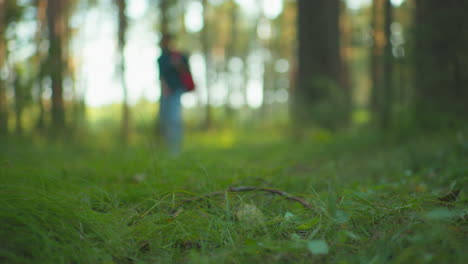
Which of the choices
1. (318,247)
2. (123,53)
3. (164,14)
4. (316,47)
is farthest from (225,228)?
(123,53)

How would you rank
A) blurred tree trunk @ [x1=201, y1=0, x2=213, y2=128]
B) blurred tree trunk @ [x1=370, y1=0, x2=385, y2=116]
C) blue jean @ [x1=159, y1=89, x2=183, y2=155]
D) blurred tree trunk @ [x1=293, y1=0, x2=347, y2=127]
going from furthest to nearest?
blurred tree trunk @ [x1=201, y1=0, x2=213, y2=128] < blurred tree trunk @ [x1=293, y1=0, x2=347, y2=127] < blue jean @ [x1=159, y1=89, x2=183, y2=155] < blurred tree trunk @ [x1=370, y1=0, x2=385, y2=116]

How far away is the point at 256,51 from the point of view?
1251 inches

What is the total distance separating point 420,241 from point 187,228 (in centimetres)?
81

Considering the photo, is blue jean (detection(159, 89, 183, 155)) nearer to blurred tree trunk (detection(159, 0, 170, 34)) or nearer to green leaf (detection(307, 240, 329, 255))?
blurred tree trunk (detection(159, 0, 170, 34))

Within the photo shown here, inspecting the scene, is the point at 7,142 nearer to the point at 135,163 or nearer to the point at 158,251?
the point at 135,163

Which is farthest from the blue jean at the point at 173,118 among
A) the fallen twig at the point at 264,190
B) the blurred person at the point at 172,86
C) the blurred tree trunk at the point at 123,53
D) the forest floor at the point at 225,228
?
the fallen twig at the point at 264,190

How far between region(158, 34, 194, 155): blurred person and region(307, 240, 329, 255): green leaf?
4.51 meters

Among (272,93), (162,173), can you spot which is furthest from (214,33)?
(162,173)

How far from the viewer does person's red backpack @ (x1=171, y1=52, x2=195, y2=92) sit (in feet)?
17.8

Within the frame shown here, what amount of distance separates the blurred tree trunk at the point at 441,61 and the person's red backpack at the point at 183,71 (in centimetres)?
344

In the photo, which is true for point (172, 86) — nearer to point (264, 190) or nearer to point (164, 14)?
point (164, 14)

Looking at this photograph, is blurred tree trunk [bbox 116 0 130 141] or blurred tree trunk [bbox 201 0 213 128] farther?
blurred tree trunk [bbox 201 0 213 128]

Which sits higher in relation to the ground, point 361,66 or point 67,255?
point 361,66

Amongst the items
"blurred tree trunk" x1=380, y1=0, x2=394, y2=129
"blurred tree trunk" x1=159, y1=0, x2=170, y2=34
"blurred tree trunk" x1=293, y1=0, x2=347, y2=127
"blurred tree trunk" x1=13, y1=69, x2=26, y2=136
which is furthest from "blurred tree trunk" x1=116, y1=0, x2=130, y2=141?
"blurred tree trunk" x1=380, y1=0, x2=394, y2=129
